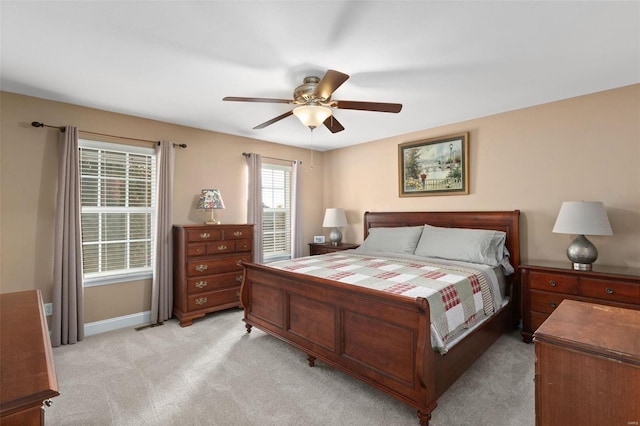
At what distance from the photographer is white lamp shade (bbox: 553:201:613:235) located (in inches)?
102

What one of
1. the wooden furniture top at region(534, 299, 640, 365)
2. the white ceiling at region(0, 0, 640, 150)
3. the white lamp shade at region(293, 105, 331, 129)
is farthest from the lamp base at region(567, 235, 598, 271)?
the white lamp shade at region(293, 105, 331, 129)

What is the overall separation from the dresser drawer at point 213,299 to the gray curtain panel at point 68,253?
3.46 feet

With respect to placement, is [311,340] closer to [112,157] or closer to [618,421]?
[618,421]

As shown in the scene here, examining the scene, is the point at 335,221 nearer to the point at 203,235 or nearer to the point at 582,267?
the point at 203,235

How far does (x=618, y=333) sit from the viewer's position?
1.16 metres

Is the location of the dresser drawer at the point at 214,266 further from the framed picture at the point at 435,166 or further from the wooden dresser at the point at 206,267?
the framed picture at the point at 435,166

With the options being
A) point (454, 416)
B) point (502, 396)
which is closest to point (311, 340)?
point (454, 416)

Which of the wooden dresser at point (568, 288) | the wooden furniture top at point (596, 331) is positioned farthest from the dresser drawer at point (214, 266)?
the wooden furniture top at point (596, 331)

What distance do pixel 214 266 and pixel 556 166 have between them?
3.94 metres

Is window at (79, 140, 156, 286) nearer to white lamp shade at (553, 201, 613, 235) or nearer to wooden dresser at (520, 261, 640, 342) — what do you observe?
wooden dresser at (520, 261, 640, 342)

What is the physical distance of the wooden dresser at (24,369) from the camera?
786mm

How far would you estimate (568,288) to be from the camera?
8.93 ft

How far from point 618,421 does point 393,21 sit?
2.10 m

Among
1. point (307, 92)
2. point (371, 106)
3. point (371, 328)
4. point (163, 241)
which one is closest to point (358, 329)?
point (371, 328)
